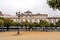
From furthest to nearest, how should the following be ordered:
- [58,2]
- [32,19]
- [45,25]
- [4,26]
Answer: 1. [32,19]
2. [45,25]
3. [4,26]
4. [58,2]

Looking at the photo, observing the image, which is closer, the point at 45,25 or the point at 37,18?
the point at 45,25

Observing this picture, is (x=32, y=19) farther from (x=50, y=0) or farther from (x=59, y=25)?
(x=50, y=0)

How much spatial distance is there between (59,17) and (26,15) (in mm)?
15283

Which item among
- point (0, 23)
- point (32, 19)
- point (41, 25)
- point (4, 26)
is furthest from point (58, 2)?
point (32, 19)

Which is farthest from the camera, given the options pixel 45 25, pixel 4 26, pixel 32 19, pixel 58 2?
pixel 32 19

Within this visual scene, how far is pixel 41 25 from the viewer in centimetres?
5481

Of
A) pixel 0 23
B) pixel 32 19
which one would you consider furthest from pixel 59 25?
pixel 32 19

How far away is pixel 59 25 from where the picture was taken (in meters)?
56.5

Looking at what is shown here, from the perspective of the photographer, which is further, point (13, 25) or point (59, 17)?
point (59, 17)

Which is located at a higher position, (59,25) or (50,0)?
(50,0)

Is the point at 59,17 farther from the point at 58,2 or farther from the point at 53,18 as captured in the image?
the point at 58,2

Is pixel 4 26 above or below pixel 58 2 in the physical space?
below

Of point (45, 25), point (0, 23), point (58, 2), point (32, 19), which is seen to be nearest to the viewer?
point (58, 2)

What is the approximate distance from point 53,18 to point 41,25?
33.1m
